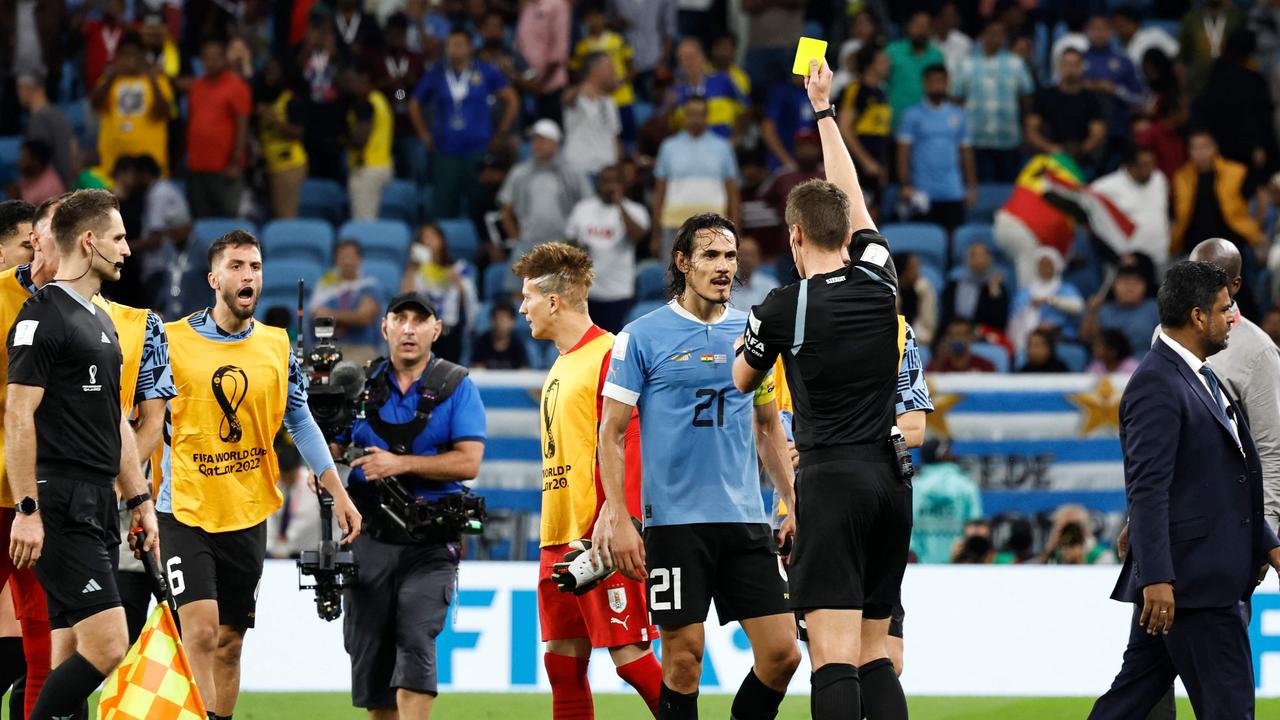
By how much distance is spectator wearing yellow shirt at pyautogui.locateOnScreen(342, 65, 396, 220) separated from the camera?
1828 cm

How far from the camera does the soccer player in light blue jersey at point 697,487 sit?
24.7 ft

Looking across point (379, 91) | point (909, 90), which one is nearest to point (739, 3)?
point (909, 90)

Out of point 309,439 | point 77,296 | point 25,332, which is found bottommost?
point 309,439

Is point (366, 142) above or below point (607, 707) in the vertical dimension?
above

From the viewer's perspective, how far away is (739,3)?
20.5 metres

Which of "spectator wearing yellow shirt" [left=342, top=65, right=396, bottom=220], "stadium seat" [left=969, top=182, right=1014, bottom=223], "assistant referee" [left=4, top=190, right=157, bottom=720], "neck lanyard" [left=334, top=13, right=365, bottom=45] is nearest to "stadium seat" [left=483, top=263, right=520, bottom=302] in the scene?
"spectator wearing yellow shirt" [left=342, top=65, right=396, bottom=220]

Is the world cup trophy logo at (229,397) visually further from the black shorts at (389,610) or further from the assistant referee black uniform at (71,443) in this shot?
the assistant referee black uniform at (71,443)

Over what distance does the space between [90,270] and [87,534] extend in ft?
3.69

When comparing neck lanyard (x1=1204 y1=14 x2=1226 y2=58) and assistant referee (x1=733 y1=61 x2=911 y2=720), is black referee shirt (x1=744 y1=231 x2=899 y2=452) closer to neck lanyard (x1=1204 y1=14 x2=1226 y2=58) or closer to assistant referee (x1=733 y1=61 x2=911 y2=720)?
assistant referee (x1=733 y1=61 x2=911 y2=720)

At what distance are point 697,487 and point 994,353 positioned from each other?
878 centimetres

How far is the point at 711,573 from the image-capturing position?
7617 millimetres

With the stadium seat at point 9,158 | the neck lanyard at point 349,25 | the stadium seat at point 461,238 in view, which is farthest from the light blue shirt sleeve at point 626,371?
the stadium seat at point 9,158

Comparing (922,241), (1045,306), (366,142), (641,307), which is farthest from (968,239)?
(366,142)

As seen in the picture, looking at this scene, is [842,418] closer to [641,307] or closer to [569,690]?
[569,690]
